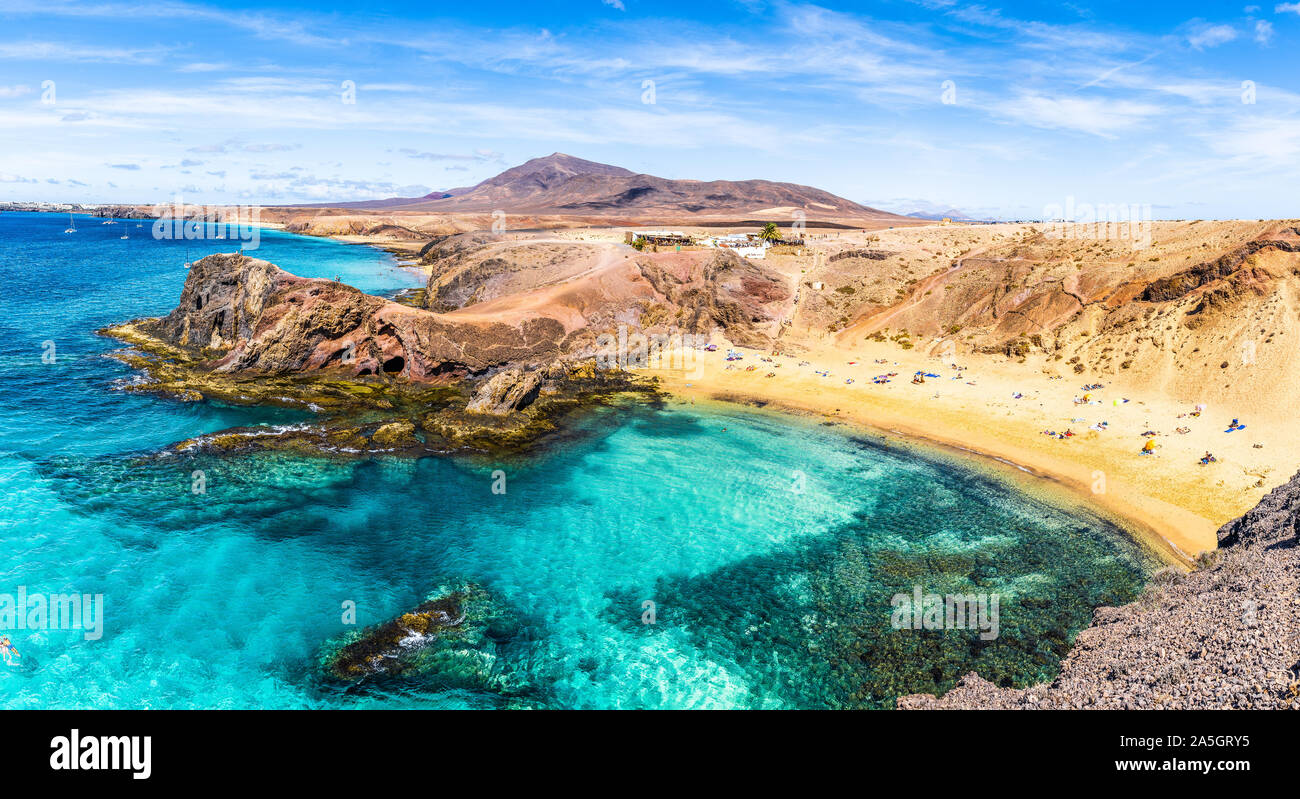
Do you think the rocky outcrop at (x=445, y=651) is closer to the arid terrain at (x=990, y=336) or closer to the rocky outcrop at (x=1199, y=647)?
the rocky outcrop at (x=1199, y=647)

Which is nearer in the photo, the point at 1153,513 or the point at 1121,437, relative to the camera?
the point at 1153,513

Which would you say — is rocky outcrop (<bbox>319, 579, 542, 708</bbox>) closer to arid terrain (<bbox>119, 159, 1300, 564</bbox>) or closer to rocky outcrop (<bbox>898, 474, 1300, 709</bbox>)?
rocky outcrop (<bbox>898, 474, 1300, 709</bbox>)

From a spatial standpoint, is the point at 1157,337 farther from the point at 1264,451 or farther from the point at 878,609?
the point at 878,609

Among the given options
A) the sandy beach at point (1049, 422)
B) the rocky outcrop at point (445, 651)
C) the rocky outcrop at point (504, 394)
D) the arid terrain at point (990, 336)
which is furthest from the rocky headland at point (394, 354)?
the rocky outcrop at point (445, 651)

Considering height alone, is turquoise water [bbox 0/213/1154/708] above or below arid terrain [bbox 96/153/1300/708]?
below

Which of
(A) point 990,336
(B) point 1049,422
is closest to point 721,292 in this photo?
(A) point 990,336

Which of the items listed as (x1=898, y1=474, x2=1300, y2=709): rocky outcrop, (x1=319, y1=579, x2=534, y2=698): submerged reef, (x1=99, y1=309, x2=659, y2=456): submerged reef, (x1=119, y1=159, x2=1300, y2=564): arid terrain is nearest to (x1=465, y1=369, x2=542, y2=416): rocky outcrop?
(x1=99, y1=309, x2=659, y2=456): submerged reef

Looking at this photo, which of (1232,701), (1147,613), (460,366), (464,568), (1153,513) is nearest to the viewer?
(1232,701)

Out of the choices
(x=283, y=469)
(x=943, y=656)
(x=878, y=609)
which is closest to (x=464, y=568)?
(x=283, y=469)
